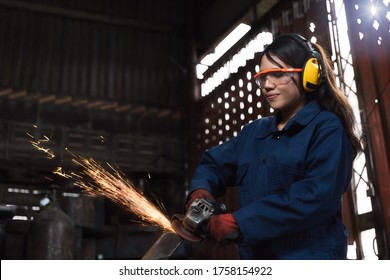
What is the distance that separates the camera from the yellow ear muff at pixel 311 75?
1.93m

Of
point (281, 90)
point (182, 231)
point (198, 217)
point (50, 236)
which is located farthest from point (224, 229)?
point (50, 236)

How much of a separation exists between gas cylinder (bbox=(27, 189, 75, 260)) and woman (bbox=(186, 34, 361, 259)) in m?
4.54

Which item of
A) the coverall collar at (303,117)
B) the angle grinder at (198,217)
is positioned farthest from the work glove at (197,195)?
the coverall collar at (303,117)

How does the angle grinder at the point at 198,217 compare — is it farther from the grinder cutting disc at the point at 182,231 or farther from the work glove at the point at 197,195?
the work glove at the point at 197,195

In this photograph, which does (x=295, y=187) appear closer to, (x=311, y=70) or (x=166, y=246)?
(x=311, y=70)

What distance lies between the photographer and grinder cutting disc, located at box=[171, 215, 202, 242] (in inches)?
72.2

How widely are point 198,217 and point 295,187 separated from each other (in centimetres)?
36

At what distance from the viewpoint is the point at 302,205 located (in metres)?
1.63

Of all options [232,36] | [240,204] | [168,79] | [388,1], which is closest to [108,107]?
[168,79]

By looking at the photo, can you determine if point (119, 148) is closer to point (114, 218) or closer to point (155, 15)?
point (114, 218)

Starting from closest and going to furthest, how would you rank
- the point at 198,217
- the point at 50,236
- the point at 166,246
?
1. the point at 198,217
2. the point at 166,246
3. the point at 50,236

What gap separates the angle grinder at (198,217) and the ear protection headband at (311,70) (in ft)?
1.95

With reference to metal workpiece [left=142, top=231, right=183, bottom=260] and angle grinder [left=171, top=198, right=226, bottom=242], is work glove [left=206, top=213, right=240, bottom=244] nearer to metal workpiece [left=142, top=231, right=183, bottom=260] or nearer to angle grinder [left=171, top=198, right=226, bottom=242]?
angle grinder [left=171, top=198, right=226, bottom=242]

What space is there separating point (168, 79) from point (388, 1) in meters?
4.62
